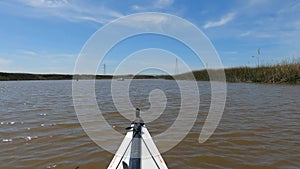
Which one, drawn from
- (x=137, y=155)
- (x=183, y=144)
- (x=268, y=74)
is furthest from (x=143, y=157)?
(x=268, y=74)

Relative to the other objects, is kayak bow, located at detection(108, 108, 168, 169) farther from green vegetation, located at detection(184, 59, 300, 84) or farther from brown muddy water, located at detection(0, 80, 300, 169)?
green vegetation, located at detection(184, 59, 300, 84)

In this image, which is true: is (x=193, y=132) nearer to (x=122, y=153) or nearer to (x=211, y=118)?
(x=211, y=118)

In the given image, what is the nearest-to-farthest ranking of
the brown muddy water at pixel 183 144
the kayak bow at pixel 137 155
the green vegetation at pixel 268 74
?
1. the kayak bow at pixel 137 155
2. the brown muddy water at pixel 183 144
3. the green vegetation at pixel 268 74

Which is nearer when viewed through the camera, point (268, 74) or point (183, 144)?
point (183, 144)

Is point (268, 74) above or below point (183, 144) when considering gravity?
above

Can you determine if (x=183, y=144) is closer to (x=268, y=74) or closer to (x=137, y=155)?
(x=137, y=155)

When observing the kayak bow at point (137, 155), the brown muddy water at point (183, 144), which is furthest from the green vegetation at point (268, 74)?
the kayak bow at point (137, 155)

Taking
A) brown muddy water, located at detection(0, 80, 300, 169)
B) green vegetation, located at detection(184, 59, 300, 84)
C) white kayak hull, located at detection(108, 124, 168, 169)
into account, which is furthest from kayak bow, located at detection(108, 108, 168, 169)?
green vegetation, located at detection(184, 59, 300, 84)

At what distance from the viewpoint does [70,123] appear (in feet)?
22.3

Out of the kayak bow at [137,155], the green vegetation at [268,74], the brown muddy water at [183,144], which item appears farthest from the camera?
the green vegetation at [268,74]

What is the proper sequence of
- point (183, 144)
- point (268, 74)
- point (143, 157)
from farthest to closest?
point (268, 74), point (183, 144), point (143, 157)

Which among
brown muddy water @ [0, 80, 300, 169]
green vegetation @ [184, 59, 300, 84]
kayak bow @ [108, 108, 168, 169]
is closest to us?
kayak bow @ [108, 108, 168, 169]

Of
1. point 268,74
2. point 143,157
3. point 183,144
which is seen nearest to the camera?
point 143,157

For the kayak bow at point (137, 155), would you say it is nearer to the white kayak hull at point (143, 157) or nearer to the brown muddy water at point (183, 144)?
the white kayak hull at point (143, 157)
